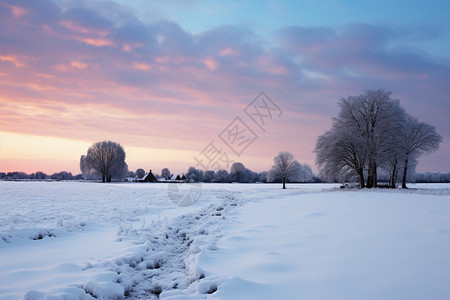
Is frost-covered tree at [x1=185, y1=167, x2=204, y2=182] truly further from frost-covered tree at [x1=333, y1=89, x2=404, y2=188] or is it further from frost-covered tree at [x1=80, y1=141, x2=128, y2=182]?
frost-covered tree at [x1=333, y1=89, x2=404, y2=188]

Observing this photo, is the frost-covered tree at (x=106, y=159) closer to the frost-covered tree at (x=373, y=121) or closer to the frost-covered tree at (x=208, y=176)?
the frost-covered tree at (x=208, y=176)

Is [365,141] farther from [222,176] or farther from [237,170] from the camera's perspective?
[222,176]

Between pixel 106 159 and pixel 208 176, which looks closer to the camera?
pixel 106 159

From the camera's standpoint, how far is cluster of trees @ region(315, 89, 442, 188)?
1143 inches

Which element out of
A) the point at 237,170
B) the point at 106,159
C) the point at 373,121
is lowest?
the point at 237,170

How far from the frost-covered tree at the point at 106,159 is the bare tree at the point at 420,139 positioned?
68.9 m

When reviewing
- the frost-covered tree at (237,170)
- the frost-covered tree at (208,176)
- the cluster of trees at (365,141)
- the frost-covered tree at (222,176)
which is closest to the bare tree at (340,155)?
the cluster of trees at (365,141)

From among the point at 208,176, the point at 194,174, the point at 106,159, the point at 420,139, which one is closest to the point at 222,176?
the point at 208,176

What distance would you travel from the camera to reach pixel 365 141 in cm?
2939

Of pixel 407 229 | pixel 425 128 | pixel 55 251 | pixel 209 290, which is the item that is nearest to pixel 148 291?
pixel 209 290

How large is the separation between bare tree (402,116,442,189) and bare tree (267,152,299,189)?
2678 cm

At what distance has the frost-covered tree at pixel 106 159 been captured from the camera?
74.1m

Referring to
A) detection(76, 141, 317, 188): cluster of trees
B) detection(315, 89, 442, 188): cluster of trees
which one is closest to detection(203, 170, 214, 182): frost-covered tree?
detection(76, 141, 317, 188): cluster of trees

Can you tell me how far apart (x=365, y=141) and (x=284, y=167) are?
32.0m
